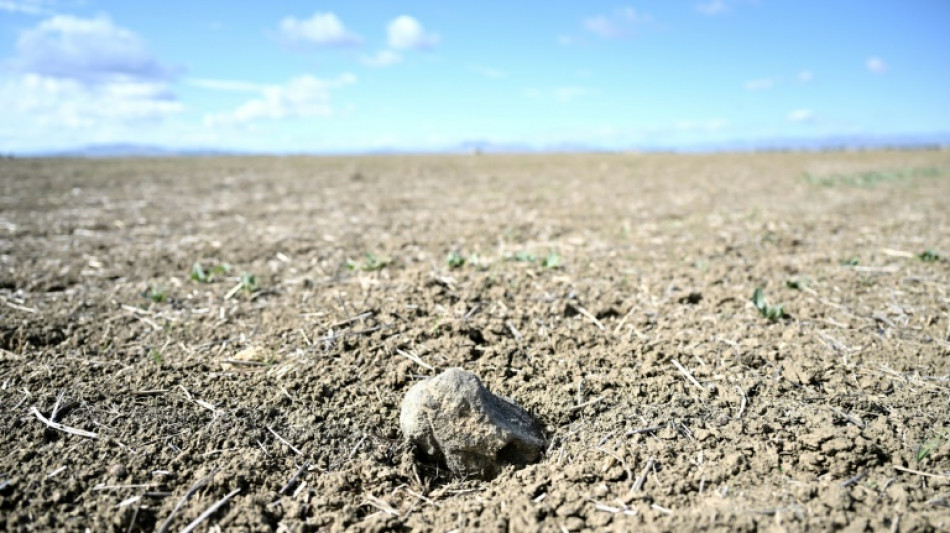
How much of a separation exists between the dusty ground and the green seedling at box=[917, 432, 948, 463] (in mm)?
16

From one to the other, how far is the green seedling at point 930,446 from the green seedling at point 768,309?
1.44 metres

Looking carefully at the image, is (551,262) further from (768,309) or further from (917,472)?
(917,472)

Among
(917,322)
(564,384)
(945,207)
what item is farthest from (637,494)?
(945,207)

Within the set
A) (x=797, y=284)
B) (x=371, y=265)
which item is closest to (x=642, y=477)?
(x=797, y=284)

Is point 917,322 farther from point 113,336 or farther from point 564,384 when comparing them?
point 113,336

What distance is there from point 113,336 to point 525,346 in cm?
269

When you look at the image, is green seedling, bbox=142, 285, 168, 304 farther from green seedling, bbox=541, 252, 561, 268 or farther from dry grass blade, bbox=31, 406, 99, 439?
green seedling, bbox=541, 252, 561, 268

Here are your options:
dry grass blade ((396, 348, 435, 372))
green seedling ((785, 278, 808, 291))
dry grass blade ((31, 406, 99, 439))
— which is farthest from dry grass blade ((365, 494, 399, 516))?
green seedling ((785, 278, 808, 291))

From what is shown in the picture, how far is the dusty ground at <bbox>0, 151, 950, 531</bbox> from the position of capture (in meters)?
2.45

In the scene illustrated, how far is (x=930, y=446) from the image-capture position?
2.62 metres

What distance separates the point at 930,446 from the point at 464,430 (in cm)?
208

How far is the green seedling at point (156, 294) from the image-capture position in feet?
15.0

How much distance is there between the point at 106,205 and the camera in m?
11.6

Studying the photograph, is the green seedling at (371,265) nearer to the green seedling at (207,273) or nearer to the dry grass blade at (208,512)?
the green seedling at (207,273)
